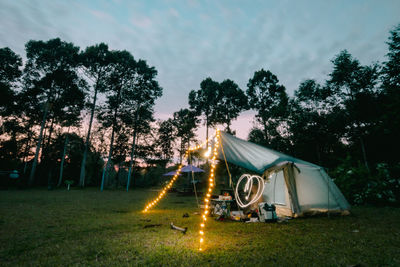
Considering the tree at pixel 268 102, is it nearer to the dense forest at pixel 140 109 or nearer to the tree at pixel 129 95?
the dense forest at pixel 140 109

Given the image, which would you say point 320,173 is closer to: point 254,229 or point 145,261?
point 254,229

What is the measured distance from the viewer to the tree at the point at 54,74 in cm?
1844

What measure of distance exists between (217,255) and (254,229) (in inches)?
86.5

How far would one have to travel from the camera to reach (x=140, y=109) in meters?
21.8

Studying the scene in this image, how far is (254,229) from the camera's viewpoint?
5.04 meters

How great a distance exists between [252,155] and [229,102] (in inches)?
702

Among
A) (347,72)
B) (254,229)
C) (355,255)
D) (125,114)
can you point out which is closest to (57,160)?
(125,114)

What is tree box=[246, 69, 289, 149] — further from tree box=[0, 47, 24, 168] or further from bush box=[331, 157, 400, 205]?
tree box=[0, 47, 24, 168]

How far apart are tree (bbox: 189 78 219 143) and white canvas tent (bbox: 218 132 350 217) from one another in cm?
1708

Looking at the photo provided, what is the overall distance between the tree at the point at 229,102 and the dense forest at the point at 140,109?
0.12 m

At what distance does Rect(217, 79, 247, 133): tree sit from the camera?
23.9 meters

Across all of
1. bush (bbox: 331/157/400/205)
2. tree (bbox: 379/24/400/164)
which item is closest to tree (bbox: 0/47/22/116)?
bush (bbox: 331/157/400/205)

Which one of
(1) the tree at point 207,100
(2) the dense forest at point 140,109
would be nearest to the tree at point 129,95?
(2) the dense forest at point 140,109

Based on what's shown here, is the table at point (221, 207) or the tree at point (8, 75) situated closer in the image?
the table at point (221, 207)
